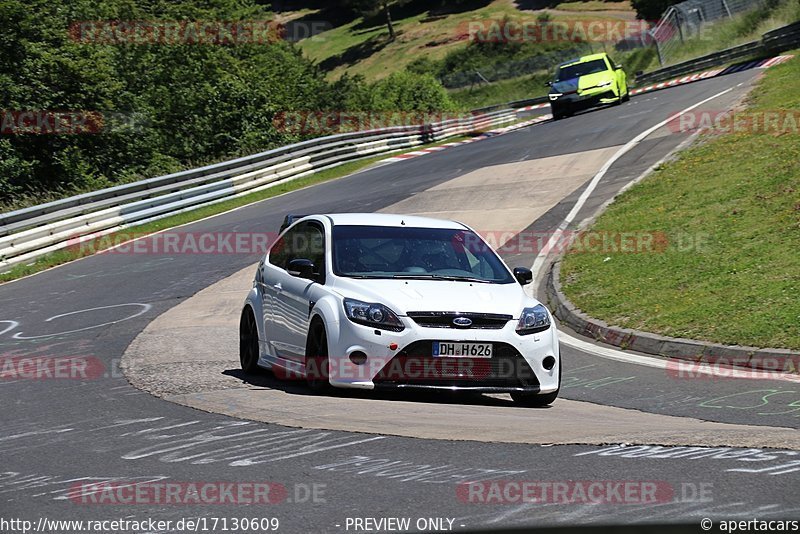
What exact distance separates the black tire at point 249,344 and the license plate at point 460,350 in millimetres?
2465

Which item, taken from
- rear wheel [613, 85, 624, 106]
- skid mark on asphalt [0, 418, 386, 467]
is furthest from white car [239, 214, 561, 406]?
rear wheel [613, 85, 624, 106]

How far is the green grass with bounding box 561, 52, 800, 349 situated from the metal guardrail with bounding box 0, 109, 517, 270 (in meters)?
10.7

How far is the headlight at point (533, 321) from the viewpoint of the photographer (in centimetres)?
940

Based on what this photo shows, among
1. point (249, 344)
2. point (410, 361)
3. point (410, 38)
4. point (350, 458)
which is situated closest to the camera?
point (350, 458)

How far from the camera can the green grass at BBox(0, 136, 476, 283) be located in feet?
71.9

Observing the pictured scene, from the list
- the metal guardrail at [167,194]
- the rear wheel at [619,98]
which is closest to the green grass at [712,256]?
the metal guardrail at [167,194]

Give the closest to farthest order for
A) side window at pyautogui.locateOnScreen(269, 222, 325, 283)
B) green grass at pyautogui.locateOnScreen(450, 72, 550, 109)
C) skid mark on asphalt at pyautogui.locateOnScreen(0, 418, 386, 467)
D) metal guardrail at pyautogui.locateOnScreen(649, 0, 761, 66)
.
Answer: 1. skid mark on asphalt at pyautogui.locateOnScreen(0, 418, 386, 467)
2. side window at pyautogui.locateOnScreen(269, 222, 325, 283)
3. metal guardrail at pyautogui.locateOnScreen(649, 0, 761, 66)
4. green grass at pyautogui.locateOnScreen(450, 72, 550, 109)

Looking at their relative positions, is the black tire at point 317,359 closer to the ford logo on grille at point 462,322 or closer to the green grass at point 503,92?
the ford logo on grille at point 462,322

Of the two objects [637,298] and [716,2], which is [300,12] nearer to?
[716,2]

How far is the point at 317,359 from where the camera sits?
30.9ft

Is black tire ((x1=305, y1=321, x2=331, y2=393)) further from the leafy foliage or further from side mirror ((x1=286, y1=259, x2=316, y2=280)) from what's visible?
the leafy foliage

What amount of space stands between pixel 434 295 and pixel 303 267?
123 centimetres

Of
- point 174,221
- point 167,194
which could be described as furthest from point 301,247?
point 167,194

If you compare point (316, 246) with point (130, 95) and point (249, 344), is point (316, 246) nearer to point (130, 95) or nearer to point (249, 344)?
point (249, 344)
